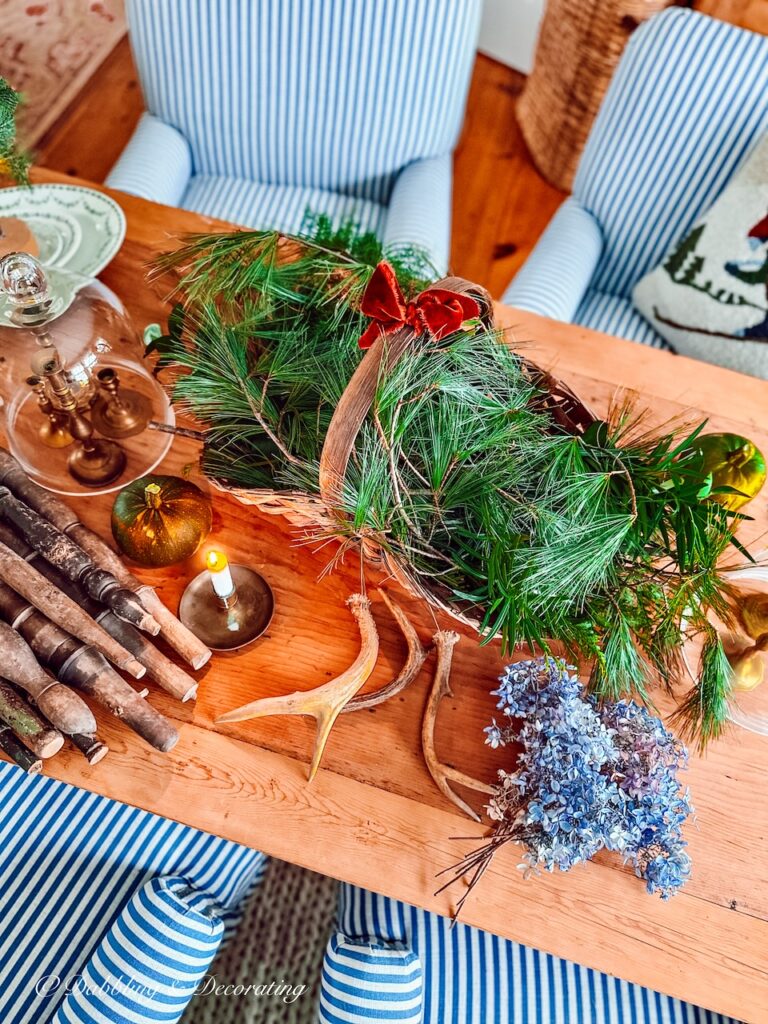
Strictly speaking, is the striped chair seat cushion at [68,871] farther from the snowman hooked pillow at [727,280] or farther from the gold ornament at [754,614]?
the snowman hooked pillow at [727,280]

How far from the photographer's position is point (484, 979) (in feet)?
2.96

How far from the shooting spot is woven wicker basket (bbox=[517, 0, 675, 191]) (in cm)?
173

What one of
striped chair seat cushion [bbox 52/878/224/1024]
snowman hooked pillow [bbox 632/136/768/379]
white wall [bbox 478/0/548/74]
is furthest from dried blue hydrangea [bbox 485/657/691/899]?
white wall [bbox 478/0/548/74]

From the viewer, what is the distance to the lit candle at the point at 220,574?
2.45ft

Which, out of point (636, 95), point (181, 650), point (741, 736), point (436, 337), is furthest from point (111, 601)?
point (636, 95)

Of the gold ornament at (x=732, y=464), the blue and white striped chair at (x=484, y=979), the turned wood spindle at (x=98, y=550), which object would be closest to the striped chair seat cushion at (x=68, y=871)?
the blue and white striped chair at (x=484, y=979)

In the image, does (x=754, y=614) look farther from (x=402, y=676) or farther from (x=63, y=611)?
(x=63, y=611)

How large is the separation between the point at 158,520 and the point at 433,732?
0.37 metres

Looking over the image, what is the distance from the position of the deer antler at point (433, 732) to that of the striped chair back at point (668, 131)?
0.95m

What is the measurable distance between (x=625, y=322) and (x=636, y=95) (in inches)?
14.9

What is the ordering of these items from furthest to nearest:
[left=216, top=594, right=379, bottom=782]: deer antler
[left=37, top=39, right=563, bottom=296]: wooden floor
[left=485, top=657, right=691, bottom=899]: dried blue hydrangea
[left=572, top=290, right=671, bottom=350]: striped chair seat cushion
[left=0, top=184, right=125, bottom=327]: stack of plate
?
[left=37, top=39, right=563, bottom=296]: wooden floor < [left=572, top=290, right=671, bottom=350]: striped chair seat cushion < [left=0, top=184, right=125, bottom=327]: stack of plate < [left=216, top=594, right=379, bottom=782]: deer antler < [left=485, top=657, right=691, bottom=899]: dried blue hydrangea

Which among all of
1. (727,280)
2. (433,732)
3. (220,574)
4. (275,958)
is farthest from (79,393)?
(727,280)

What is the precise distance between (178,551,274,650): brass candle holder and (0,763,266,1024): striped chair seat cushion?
0.30 metres

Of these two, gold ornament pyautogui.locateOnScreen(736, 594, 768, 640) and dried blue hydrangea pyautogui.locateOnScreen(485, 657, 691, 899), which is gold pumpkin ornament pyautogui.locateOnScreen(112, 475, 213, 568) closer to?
dried blue hydrangea pyautogui.locateOnScreen(485, 657, 691, 899)
